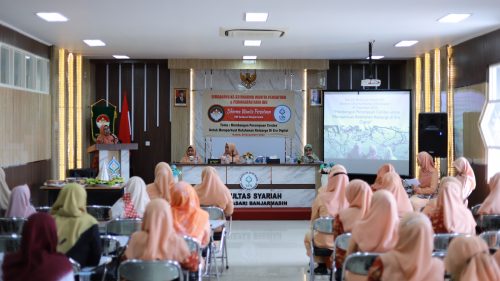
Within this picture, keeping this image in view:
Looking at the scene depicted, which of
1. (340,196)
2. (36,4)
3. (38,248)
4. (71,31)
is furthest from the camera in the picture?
(71,31)

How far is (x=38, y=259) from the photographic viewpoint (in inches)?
134

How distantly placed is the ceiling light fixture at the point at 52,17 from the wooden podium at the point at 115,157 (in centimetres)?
357

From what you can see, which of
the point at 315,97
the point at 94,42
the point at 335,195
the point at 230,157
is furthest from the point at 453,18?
the point at 94,42

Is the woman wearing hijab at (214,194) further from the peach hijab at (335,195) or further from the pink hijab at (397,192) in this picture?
the pink hijab at (397,192)

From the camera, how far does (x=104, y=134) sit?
12969mm

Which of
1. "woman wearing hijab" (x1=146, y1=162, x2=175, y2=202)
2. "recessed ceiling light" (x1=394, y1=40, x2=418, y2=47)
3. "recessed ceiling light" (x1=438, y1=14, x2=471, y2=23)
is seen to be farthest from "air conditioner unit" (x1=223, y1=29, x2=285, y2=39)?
"woman wearing hijab" (x1=146, y1=162, x2=175, y2=202)

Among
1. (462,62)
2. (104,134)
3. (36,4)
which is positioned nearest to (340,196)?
(36,4)

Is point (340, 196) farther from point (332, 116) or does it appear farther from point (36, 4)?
point (332, 116)

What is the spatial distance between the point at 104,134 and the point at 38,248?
32.0 ft

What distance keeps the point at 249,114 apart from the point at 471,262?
11.4 m

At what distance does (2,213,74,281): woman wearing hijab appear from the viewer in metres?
3.38

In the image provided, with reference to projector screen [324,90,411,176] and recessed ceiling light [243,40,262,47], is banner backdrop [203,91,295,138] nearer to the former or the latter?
projector screen [324,90,411,176]

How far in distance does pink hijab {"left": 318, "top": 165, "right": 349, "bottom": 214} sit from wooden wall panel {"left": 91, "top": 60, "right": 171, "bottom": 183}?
7.95 m

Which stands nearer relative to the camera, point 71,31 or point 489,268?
point 489,268
